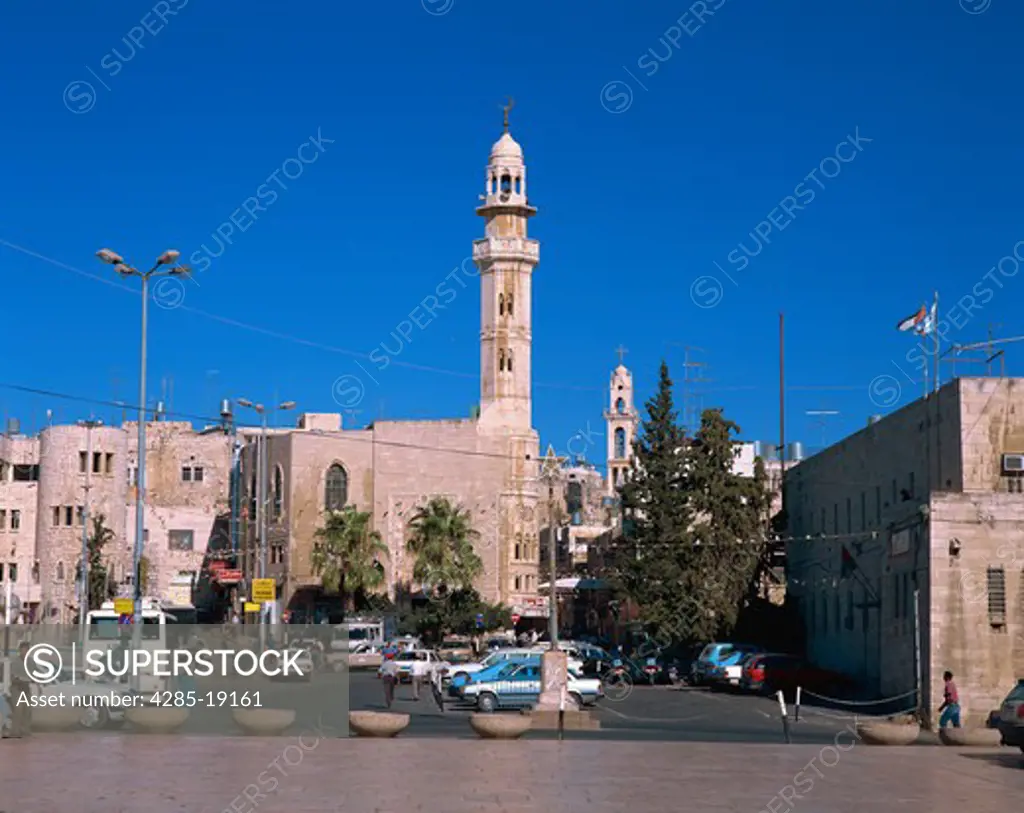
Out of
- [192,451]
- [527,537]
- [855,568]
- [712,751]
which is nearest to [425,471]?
[527,537]

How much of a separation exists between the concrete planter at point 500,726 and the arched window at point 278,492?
61621 millimetres

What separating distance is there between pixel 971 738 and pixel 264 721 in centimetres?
1297

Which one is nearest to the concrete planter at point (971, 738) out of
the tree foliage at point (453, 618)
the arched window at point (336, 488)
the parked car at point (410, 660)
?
the parked car at point (410, 660)

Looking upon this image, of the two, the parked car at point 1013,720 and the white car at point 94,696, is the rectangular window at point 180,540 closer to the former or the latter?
the white car at point 94,696

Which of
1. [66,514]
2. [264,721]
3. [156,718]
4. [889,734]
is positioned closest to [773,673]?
[889,734]

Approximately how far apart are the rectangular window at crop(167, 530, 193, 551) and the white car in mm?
A: 64783

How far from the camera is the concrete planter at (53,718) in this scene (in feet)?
90.2

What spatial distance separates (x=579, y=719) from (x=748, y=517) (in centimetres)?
3112

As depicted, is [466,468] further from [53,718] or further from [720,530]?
[53,718]

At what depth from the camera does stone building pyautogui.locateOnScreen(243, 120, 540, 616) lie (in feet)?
287

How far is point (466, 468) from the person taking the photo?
89.6m

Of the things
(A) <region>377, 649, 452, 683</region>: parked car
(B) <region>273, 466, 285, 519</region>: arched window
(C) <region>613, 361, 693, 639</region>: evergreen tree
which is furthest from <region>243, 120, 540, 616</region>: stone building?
(A) <region>377, 649, 452, 683</region>: parked car

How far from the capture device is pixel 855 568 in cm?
4919

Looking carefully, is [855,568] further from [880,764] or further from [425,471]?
[425,471]
